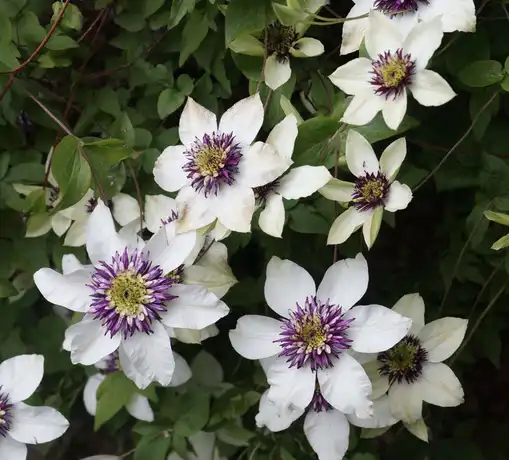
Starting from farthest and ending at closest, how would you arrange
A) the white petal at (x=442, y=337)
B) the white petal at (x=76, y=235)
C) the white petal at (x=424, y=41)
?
the white petal at (x=76, y=235) → the white petal at (x=442, y=337) → the white petal at (x=424, y=41)

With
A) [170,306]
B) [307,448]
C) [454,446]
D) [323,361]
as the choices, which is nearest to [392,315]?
[323,361]

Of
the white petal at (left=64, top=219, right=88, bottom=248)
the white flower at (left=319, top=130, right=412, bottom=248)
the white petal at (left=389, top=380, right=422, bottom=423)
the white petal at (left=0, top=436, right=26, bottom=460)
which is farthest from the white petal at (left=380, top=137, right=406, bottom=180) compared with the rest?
the white petal at (left=0, top=436, right=26, bottom=460)

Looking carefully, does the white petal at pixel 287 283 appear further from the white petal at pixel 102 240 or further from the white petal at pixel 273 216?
the white petal at pixel 102 240

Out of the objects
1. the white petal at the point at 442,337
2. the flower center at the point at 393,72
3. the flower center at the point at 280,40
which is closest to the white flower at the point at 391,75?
the flower center at the point at 393,72

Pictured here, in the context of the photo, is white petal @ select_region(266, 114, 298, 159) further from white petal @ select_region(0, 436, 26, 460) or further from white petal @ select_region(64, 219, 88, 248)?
white petal @ select_region(0, 436, 26, 460)

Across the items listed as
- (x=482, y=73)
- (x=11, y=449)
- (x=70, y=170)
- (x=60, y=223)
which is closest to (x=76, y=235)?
(x=60, y=223)

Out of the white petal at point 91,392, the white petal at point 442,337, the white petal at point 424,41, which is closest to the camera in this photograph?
the white petal at point 424,41

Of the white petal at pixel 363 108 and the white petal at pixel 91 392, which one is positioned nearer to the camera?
the white petal at pixel 363 108
